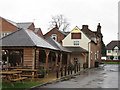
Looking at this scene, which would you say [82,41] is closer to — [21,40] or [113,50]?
[21,40]

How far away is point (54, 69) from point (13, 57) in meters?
6.20

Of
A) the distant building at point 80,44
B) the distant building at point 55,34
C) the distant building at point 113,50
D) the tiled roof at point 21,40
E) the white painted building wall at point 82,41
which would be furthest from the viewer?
the distant building at point 113,50

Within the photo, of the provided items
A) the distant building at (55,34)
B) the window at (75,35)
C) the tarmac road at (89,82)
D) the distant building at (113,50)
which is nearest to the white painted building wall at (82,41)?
the window at (75,35)

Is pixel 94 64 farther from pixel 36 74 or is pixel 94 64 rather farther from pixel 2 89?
pixel 2 89

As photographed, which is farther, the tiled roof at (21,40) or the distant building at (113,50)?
the distant building at (113,50)

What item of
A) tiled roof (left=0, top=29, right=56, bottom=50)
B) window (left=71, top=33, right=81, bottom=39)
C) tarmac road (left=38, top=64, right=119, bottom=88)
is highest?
window (left=71, top=33, right=81, bottom=39)

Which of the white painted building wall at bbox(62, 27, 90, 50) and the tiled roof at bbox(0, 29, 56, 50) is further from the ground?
the white painted building wall at bbox(62, 27, 90, 50)

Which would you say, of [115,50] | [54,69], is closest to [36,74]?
[54,69]

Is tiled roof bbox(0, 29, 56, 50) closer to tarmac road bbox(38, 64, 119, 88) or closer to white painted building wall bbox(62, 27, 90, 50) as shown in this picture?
tarmac road bbox(38, 64, 119, 88)

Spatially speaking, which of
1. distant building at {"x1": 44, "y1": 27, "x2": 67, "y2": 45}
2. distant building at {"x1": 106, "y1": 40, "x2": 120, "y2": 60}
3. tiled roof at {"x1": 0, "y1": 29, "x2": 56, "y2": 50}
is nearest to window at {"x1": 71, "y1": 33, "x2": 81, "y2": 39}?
distant building at {"x1": 44, "y1": 27, "x2": 67, "y2": 45}

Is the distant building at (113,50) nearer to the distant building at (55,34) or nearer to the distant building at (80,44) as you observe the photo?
the distant building at (55,34)

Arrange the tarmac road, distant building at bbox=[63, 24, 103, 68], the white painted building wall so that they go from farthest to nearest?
the white painted building wall → distant building at bbox=[63, 24, 103, 68] → the tarmac road

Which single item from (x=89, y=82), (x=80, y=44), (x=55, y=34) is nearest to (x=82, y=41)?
(x=80, y=44)

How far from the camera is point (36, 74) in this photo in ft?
58.9
